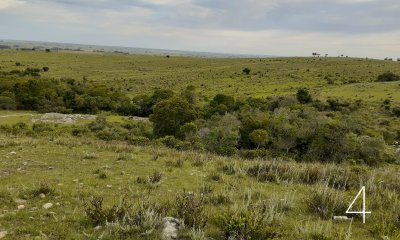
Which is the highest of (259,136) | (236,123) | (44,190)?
(44,190)

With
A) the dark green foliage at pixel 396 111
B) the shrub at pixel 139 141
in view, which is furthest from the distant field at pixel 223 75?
the shrub at pixel 139 141

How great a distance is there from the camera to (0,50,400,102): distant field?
77.9 metres

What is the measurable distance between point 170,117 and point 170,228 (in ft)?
127

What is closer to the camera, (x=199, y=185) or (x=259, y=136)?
(x=199, y=185)

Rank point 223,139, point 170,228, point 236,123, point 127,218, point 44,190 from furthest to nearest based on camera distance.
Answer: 1. point 236,123
2. point 223,139
3. point 44,190
4. point 127,218
5. point 170,228

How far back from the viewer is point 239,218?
21.5 feet

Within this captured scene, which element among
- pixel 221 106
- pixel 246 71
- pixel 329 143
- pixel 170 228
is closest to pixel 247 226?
pixel 170 228

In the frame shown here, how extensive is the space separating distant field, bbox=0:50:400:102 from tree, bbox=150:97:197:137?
3068cm

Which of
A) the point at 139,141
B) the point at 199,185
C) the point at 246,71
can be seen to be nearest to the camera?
the point at 199,185

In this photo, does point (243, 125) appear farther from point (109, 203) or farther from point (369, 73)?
point (369, 73)

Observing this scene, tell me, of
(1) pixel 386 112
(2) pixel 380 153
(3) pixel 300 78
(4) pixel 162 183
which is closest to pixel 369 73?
(3) pixel 300 78

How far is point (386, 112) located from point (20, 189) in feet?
197

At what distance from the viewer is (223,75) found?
364 feet

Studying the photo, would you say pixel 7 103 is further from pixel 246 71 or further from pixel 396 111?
pixel 246 71
